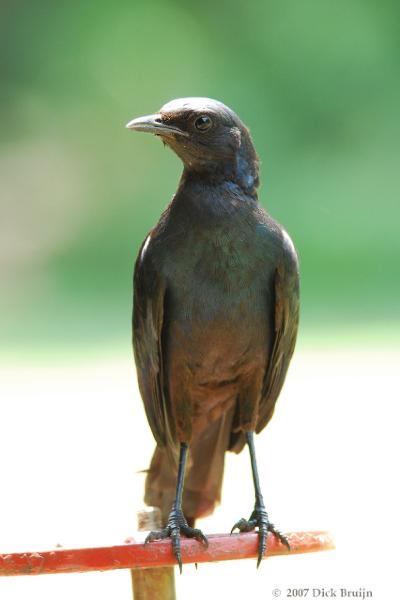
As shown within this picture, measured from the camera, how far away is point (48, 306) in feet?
38.7

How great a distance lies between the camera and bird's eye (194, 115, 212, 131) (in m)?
4.51

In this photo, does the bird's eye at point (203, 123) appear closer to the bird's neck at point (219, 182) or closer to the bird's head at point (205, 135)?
the bird's head at point (205, 135)

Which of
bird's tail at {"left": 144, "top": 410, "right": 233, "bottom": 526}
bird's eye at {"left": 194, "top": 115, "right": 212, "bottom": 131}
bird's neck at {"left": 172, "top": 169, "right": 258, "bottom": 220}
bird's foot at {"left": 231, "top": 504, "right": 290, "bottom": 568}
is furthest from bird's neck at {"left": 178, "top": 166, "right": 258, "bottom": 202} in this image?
bird's foot at {"left": 231, "top": 504, "right": 290, "bottom": 568}

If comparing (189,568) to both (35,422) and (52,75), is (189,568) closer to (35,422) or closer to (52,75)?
(35,422)

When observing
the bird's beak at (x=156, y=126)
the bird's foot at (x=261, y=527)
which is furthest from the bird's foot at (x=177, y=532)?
the bird's beak at (x=156, y=126)

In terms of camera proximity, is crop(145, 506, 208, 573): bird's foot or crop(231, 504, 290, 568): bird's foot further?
crop(231, 504, 290, 568): bird's foot

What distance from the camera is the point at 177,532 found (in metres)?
4.31

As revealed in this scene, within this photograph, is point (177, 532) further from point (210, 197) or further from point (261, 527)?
point (210, 197)

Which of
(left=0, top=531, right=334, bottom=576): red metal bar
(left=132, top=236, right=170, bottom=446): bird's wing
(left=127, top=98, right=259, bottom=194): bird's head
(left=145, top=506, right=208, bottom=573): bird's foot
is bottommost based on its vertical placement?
(left=0, top=531, right=334, bottom=576): red metal bar

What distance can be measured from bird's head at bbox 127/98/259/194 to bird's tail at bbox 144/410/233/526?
987 mm

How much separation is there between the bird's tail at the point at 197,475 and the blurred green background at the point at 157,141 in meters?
6.70

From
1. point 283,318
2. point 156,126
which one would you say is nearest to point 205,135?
point 156,126

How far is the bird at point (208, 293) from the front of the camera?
14.7ft

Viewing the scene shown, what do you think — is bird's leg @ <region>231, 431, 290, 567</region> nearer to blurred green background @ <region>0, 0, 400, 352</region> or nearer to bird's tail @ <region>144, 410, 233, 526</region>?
bird's tail @ <region>144, 410, 233, 526</region>
